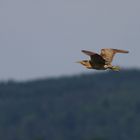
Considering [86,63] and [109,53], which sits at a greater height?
[109,53]

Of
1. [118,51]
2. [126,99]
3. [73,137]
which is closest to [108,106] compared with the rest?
[126,99]

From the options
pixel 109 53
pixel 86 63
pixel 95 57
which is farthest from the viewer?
pixel 109 53

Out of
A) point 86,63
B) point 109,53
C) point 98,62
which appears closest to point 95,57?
point 98,62

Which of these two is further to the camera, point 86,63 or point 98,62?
point 86,63

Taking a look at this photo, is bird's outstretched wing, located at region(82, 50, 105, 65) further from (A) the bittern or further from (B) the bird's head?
(B) the bird's head

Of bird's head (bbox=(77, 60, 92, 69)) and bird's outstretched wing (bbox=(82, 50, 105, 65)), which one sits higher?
bird's outstretched wing (bbox=(82, 50, 105, 65))

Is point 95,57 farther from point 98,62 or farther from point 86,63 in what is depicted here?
point 86,63

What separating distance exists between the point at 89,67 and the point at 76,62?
1.11 meters

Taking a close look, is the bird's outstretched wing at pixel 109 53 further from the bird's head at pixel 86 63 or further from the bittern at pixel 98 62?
the bird's head at pixel 86 63

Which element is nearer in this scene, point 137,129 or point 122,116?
point 137,129

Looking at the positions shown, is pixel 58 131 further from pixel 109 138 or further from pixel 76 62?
pixel 76 62

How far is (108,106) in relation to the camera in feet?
655

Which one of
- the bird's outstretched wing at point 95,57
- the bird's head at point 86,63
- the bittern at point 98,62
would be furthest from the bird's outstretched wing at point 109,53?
the bird's outstretched wing at point 95,57

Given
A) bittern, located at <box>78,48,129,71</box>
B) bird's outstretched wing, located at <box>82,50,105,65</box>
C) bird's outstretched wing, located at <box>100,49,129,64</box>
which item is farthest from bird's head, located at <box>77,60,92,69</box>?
bird's outstretched wing, located at <box>100,49,129,64</box>
